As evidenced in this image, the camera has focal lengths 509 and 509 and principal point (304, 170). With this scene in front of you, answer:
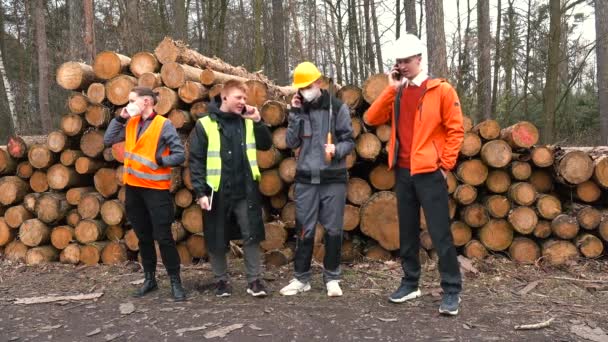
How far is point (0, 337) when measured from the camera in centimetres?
416

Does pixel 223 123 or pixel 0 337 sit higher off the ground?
pixel 223 123

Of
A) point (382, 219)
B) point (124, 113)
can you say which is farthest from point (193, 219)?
point (382, 219)

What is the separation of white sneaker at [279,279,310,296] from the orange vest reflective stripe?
4.91 ft

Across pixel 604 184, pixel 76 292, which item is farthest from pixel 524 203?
pixel 76 292

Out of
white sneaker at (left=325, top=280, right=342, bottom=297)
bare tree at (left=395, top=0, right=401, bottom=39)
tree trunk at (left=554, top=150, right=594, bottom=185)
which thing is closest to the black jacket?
white sneaker at (left=325, top=280, right=342, bottom=297)

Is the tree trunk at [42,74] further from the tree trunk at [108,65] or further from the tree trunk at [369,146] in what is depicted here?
the tree trunk at [369,146]

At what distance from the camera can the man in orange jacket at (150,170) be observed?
4754 mm

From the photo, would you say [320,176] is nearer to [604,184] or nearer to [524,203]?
[524,203]

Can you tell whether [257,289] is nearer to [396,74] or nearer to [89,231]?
[396,74]

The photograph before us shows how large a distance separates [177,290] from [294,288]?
3.67 ft

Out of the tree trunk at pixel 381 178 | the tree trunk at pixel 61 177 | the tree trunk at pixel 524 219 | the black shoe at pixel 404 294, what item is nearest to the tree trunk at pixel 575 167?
the tree trunk at pixel 524 219

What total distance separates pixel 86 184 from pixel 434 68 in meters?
5.91

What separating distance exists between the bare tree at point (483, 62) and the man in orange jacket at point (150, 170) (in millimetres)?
10468

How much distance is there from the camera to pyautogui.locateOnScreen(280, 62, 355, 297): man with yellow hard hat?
4801mm
